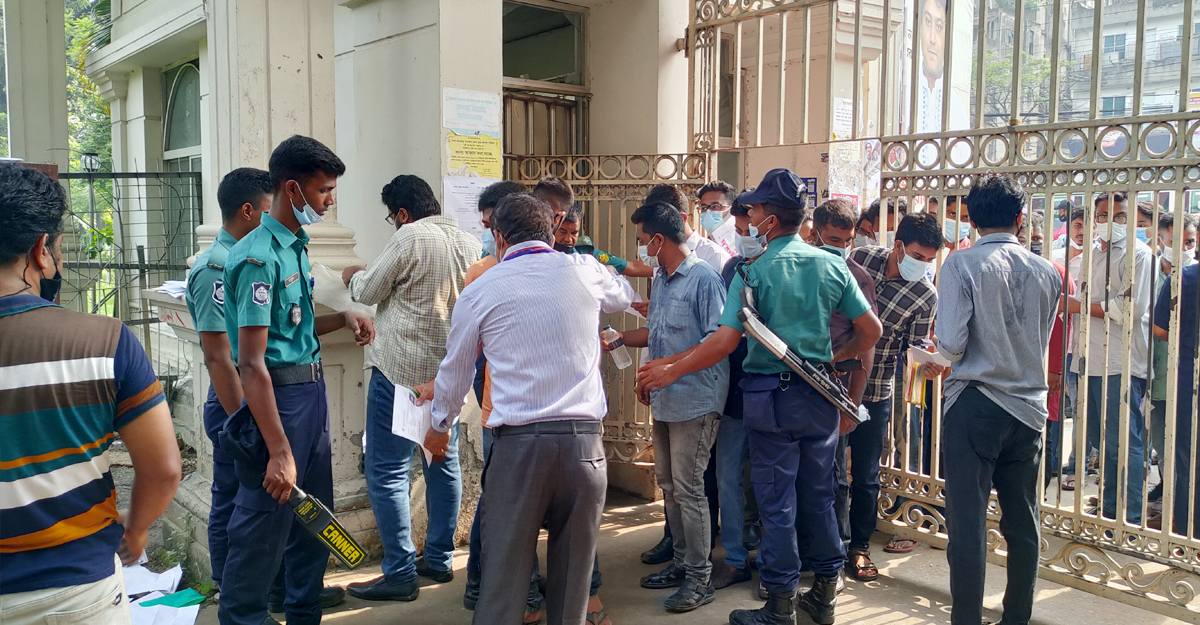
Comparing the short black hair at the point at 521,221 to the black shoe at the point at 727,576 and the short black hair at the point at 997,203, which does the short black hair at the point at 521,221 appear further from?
the black shoe at the point at 727,576

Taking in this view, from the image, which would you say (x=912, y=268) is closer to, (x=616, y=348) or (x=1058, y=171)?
(x=1058, y=171)

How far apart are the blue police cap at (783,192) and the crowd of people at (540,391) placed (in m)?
0.01

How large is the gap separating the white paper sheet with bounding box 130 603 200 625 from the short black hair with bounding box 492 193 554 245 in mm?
2259

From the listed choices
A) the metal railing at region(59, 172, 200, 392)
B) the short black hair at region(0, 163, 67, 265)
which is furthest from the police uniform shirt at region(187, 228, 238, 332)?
the metal railing at region(59, 172, 200, 392)

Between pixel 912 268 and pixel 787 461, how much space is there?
1.32 meters

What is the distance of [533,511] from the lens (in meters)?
2.87

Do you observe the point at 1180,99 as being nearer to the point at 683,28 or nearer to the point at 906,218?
the point at 906,218

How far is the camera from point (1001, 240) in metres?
3.49

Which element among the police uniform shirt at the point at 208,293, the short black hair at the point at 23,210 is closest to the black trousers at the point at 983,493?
the police uniform shirt at the point at 208,293

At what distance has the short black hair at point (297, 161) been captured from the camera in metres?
3.14

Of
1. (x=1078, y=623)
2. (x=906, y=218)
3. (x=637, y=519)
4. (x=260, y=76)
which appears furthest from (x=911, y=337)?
(x=260, y=76)

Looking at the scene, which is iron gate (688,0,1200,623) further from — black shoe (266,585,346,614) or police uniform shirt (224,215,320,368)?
black shoe (266,585,346,614)

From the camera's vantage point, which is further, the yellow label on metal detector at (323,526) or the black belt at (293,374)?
the black belt at (293,374)

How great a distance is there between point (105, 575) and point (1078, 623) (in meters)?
3.93
